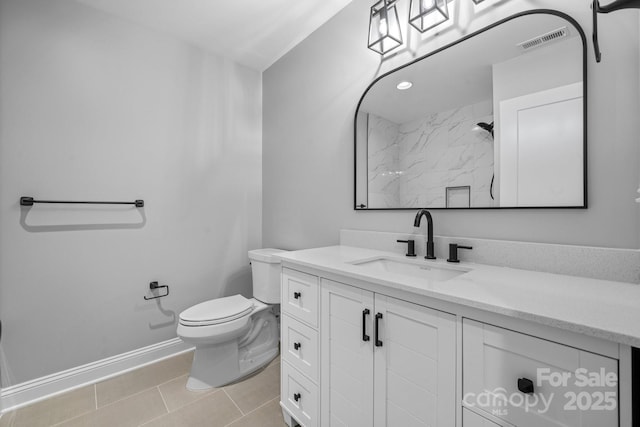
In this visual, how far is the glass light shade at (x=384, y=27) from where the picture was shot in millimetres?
1518

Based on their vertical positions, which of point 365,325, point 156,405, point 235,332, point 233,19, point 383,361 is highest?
point 233,19

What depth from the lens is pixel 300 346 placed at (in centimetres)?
132

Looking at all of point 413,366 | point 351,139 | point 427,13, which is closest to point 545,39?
point 427,13

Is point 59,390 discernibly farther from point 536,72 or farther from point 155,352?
point 536,72

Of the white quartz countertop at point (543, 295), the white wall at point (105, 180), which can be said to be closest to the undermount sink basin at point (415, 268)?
the white quartz countertop at point (543, 295)

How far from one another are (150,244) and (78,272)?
1.42ft

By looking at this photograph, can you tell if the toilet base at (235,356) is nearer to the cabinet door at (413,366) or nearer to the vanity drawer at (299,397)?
the vanity drawer at (299,397)

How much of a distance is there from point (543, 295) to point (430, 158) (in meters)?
0.84

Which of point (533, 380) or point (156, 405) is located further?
point (156, 405)

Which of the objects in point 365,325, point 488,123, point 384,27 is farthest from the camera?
point 384,27

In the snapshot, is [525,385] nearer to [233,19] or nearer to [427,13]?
[427,13]

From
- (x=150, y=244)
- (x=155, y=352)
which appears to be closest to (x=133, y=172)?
(x=150, y=244)

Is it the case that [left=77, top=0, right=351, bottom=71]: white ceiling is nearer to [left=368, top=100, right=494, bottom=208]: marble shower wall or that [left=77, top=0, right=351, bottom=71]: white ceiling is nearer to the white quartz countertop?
[left=368, top=100, right=494, bottom=208]: marble shower wall

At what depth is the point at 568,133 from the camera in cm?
101
